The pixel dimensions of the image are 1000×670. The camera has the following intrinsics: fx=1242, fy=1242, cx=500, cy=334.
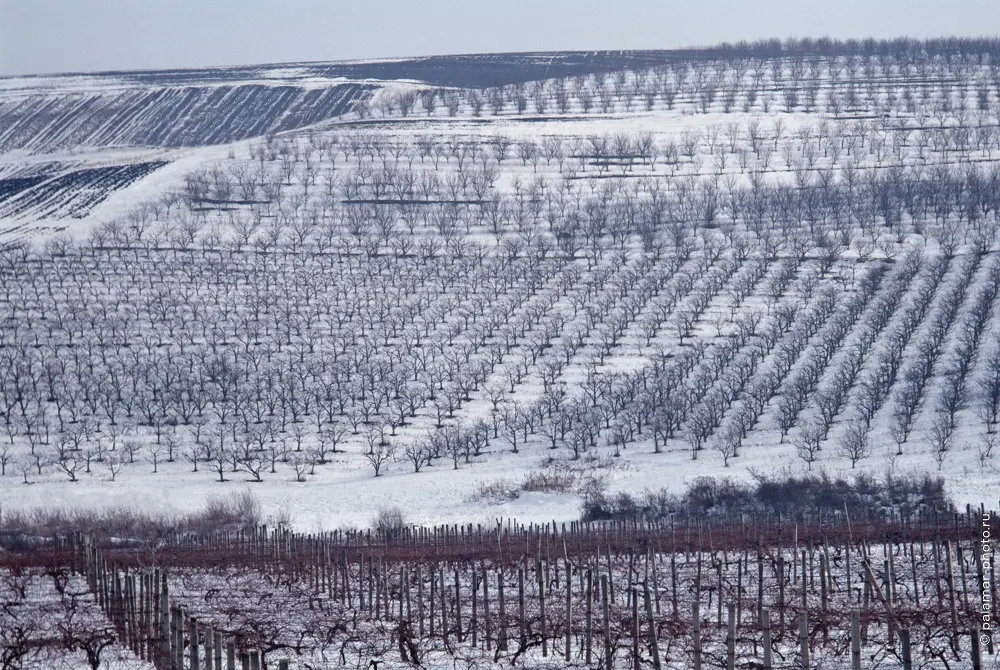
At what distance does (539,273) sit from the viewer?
8100 centimetres

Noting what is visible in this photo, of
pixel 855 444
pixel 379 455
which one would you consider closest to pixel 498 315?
pixel 379 455

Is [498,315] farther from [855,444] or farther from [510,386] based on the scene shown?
[855,444]

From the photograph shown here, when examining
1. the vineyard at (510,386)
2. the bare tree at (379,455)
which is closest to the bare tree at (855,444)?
the vineyard at (510,386)

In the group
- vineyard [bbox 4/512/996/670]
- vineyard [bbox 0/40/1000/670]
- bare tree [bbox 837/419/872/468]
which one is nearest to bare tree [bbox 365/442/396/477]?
vineyard [bbox 0/40/1000/670]

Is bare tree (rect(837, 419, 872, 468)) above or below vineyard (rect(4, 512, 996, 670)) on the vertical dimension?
above

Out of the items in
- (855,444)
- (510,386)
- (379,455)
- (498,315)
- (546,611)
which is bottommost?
(546,611)

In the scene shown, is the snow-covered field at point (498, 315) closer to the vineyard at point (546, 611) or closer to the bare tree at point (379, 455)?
the bare tree at point (379, 455)

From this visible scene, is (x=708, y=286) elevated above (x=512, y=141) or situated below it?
below

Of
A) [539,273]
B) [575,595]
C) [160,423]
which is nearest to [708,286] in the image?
[539,273]

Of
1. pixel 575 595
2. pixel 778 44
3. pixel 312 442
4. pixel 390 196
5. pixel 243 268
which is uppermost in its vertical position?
pixel 778 44

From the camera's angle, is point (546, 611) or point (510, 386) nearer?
point (546, 611)

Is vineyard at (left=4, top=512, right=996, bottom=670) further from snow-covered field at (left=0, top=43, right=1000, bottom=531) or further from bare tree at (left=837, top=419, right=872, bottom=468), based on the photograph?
bare tree at (left=837, top=419, right=872, bottom=468)

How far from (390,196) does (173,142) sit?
37.1 meters

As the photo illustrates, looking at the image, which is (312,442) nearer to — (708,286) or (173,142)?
(708,286)
